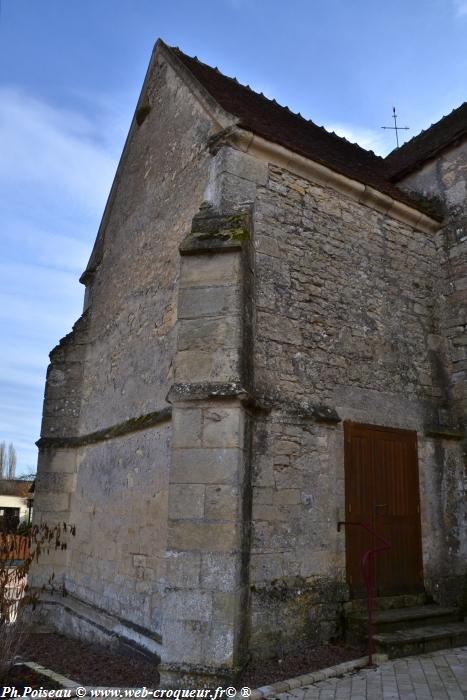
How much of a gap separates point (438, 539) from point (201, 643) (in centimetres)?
355

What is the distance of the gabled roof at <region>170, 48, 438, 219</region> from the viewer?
6.53 meters

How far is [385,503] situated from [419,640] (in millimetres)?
1447

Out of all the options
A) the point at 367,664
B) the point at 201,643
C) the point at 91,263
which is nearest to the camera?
the point at 201,643

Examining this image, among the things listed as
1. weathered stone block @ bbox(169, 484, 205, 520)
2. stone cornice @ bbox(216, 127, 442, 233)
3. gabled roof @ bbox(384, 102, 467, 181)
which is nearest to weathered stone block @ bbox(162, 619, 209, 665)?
weathered stone block @ bbox(169, 484, 205, 520)

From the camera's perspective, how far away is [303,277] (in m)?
6.17

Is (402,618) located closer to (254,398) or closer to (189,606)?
(189,606)

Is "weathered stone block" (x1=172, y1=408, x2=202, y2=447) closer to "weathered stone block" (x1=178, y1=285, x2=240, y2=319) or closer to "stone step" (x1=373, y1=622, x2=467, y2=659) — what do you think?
"weathered stone block" (x1=178, y1=285, x2=240, y2=319)

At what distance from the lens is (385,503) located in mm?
6230

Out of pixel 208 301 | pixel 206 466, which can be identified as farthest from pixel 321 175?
pixel 206 466

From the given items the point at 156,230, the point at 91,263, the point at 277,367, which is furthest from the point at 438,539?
the point at 91,263

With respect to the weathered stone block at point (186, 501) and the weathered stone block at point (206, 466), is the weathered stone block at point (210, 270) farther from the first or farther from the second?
the weathered stone block at point (186, 501)

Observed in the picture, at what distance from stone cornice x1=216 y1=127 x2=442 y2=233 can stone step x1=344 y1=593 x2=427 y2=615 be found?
189 inches

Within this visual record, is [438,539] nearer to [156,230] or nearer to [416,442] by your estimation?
[416,442]

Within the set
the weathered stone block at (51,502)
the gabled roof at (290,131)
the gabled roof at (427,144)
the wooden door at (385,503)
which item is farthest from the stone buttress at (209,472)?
the weathered stone block at (51,502)
